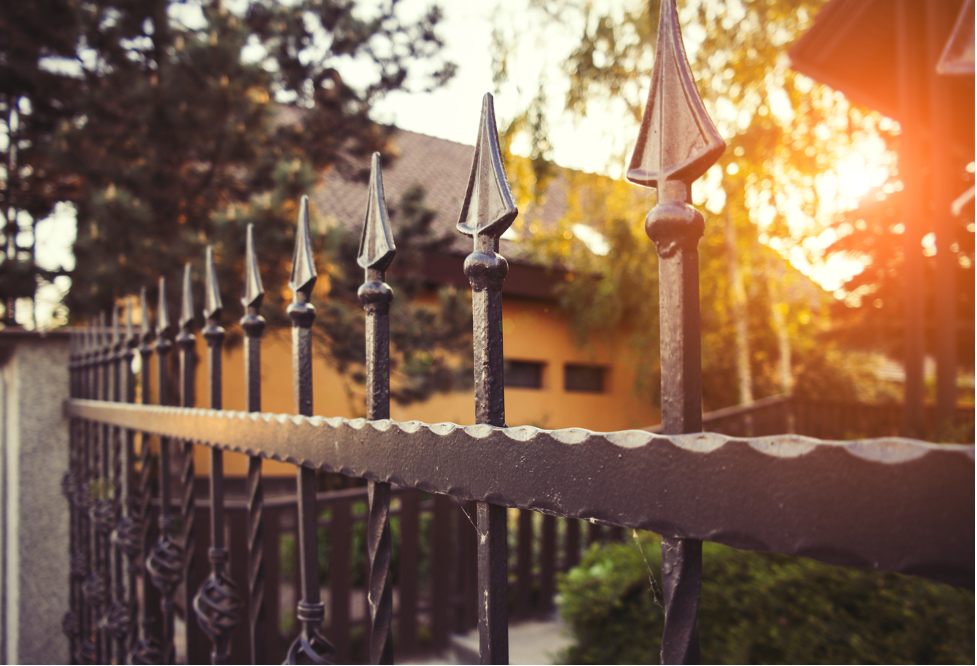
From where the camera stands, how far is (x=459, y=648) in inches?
141

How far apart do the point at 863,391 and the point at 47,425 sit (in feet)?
44.5

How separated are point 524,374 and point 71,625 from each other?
9.53 metres

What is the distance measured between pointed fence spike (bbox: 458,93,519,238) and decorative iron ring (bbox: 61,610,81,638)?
220 centimetres

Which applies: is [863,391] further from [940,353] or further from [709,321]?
[940,353]

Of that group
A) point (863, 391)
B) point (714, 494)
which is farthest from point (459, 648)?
point (863, 391)

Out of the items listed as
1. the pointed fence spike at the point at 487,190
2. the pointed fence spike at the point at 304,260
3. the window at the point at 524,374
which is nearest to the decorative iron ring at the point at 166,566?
the pointed fence spike at the point at 304,260


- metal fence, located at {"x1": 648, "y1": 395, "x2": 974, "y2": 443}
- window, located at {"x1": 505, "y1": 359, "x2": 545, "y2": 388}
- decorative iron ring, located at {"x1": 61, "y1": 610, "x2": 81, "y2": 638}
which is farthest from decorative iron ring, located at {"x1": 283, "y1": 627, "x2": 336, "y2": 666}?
window, located at {"x1": 505, "y1": 359, "x2": 545, "y2": 388}

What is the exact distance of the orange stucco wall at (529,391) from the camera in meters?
8.78

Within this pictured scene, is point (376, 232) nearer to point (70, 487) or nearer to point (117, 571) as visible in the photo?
point (117, 571)

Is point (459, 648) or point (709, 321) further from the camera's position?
point (709, 321)

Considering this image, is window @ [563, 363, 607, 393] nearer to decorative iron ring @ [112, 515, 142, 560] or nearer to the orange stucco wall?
the orange stucco wall

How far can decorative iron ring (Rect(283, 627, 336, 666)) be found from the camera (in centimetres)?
85

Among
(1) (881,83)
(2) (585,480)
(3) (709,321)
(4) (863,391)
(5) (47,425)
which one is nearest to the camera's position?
(2) (585,480)

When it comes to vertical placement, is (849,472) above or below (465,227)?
below
